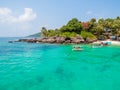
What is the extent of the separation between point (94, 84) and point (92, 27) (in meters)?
68.7

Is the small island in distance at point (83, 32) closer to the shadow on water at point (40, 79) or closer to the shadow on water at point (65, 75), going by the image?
the shadow on water at point (65, 75)

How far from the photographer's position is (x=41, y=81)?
64.2 feet

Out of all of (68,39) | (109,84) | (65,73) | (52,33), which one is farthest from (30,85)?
(52,33)

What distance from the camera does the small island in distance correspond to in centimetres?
7494

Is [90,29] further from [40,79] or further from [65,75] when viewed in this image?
[40,79]

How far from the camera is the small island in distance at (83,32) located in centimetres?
7494

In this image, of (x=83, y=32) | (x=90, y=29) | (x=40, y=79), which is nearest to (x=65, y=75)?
(x=40, y=79)

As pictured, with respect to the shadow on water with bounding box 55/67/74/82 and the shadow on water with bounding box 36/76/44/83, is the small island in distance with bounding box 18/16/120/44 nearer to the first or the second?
the shadow on water with bounding box 55/67/74/82

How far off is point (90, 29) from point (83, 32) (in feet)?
25.0

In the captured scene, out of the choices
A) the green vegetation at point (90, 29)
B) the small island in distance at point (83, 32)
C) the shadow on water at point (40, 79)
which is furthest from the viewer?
the green vegetation at point (90, 29)

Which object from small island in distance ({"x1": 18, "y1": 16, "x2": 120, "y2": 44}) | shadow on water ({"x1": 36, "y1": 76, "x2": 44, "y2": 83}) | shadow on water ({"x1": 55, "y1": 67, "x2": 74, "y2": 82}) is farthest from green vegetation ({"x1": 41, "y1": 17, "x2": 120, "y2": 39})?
shadow on water ({"x1": 36, "y1": 76, "x2": 44, "y2": 83})

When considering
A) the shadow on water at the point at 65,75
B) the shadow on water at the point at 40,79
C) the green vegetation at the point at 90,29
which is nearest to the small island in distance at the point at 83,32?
the green vegetation at the point at 90,29

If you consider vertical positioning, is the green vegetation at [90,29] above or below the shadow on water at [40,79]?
above

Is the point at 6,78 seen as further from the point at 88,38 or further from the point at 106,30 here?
the point at 106,30
